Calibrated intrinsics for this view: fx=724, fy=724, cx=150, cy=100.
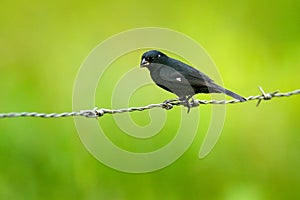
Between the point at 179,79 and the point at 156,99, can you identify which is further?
the point at 156,99

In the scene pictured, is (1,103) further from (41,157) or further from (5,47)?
(5,47)

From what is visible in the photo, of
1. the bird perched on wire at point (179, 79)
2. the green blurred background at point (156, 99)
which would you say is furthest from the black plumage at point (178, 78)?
the green blurred background at point (156, 99)

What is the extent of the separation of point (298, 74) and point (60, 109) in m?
1.18

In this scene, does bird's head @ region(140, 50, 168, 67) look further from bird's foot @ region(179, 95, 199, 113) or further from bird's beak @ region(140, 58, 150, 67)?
bird's foot @ region(179, 95, 199, 113)

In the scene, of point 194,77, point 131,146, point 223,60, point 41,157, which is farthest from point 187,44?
point 194,77

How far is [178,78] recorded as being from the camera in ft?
6.52

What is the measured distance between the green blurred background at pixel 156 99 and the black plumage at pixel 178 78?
997 millimetres

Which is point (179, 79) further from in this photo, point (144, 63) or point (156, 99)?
point (156, 99)

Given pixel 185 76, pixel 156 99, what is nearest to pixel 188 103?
pixel 185 76

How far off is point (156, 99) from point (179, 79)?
Result: 115cm

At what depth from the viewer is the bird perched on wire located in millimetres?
1981

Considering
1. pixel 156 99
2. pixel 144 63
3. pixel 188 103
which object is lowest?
pixel 188 103

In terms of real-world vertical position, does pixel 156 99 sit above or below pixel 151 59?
above

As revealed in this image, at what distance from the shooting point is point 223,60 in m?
3.59
